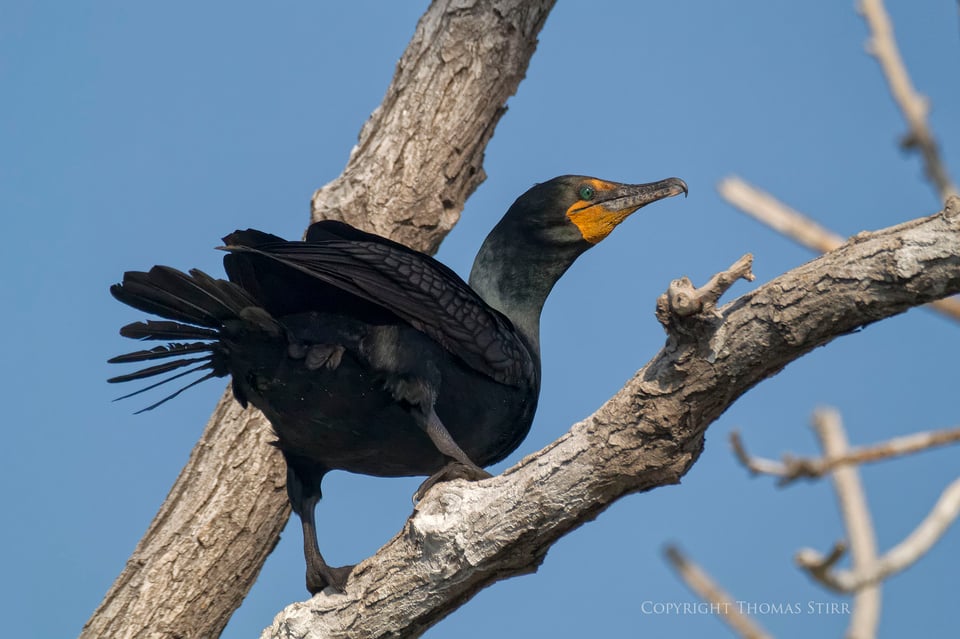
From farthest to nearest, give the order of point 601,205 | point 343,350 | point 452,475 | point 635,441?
point 601,205
point 343,350
point 452,475
point 635,441

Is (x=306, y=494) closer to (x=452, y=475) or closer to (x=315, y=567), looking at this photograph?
A: (x=315, y=567)

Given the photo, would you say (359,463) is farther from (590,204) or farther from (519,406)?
(590,204)

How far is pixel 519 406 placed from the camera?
5477 mm

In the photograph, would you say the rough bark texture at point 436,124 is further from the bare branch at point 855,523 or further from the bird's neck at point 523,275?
the bare branch at point 855,523

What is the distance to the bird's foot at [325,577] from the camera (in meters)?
4.83

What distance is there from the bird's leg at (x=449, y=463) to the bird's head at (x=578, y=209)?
4.54 feet

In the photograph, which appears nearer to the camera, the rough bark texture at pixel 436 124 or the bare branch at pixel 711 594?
the bare branch at pixel 711 594

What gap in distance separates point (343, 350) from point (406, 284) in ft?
1.25

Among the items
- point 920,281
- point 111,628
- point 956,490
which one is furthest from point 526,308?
point 956,490

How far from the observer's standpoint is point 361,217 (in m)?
6.57

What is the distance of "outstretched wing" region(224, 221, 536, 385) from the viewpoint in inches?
186

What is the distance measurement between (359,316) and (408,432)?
1.82 ft

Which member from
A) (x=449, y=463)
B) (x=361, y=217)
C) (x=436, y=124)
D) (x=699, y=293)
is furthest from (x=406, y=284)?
(x=436, y=124)

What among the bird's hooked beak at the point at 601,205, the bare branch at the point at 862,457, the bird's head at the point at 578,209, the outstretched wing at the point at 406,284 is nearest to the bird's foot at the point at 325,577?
the outstretched wing at the point at 406,284
